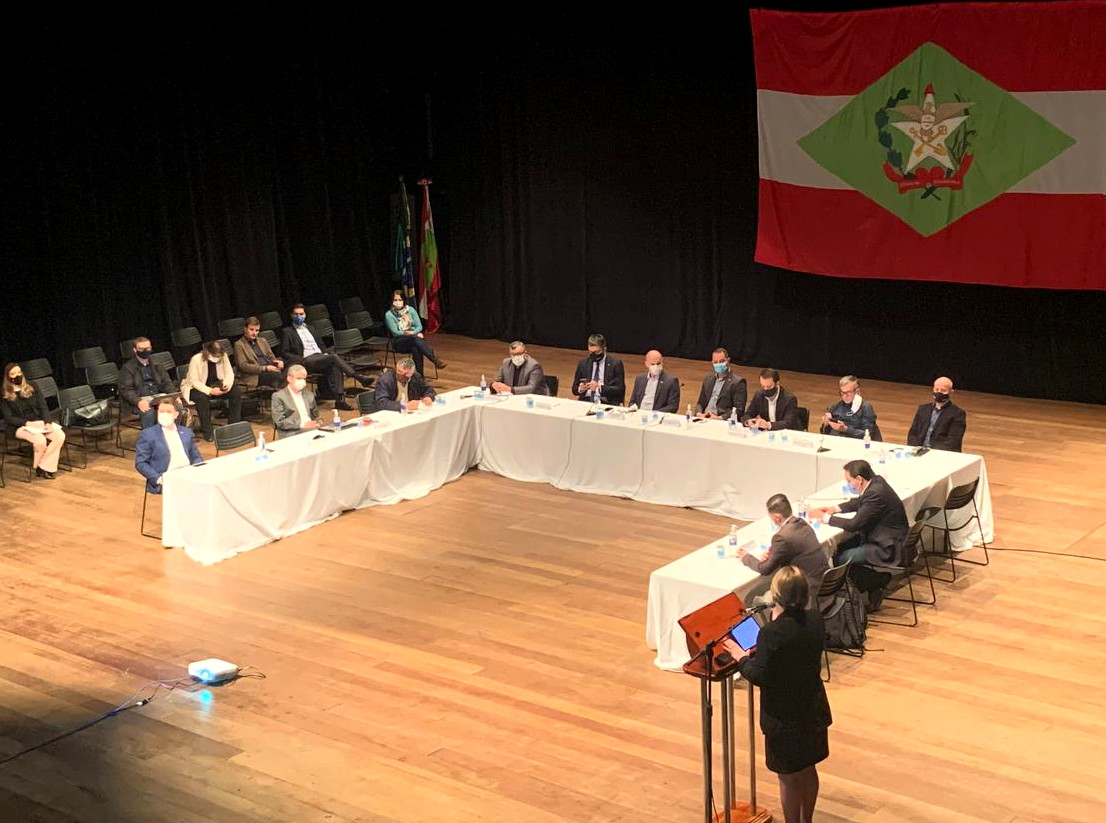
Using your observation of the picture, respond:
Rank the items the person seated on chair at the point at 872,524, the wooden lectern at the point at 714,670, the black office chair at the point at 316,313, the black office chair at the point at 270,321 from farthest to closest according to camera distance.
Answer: the black office chair at the point at 316,313
the black office chair at the point at 270,321
the person seated on chair at the point at 872,524
the wooden lectern at the point at 714,670

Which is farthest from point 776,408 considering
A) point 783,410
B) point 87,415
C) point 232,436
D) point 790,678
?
point 87,415

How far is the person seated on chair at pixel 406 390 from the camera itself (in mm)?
11648

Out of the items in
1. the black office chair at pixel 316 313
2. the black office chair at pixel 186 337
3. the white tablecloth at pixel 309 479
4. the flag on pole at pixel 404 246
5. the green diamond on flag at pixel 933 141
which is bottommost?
the white tablecloth at pixel 309 479

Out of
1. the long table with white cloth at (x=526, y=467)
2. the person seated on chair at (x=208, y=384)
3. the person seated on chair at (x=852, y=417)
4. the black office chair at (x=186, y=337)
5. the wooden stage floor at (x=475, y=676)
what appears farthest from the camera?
the black office chair at (x=186, y=337)

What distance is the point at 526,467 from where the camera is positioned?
11695 millimetres

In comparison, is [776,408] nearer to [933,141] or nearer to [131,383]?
[933,141]

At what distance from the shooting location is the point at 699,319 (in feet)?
53.4

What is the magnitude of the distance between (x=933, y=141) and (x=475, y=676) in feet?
28.2

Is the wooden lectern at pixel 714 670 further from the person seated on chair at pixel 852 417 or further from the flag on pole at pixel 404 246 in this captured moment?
the flag on pole at pixel 404 246

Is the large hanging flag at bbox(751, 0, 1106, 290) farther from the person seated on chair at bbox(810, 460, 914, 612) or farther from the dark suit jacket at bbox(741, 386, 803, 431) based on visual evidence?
the person seated on chair at bbox(810, 460, 914, 612)

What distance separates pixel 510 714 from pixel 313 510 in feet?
12.1

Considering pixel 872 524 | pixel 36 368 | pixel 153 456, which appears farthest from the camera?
pixel 36 368

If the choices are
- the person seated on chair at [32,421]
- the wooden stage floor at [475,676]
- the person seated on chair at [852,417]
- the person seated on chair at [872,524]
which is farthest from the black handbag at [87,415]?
the person seated on chair at [872,524]

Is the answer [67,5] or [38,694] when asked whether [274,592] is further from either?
[67,5]
